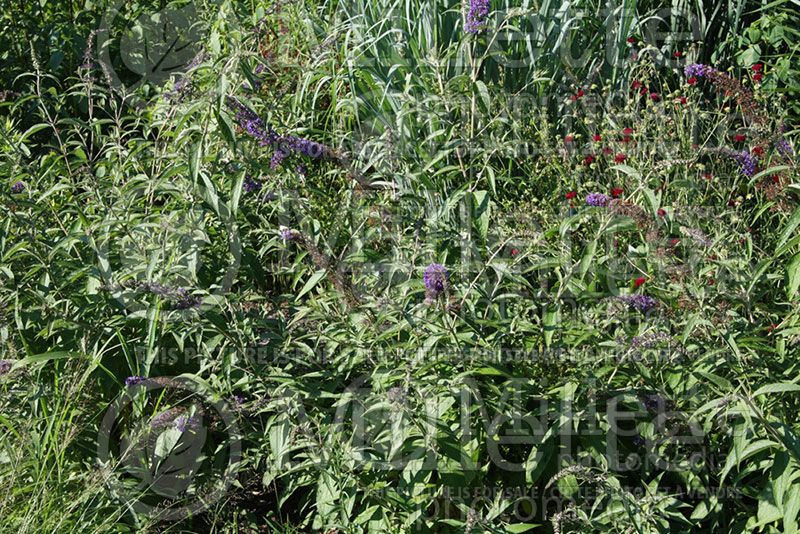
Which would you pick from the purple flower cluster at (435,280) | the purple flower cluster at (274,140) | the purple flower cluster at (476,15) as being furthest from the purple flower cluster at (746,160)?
the purple flower cluster at (274,140)

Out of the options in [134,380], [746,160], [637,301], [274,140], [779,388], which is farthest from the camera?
[746,160]

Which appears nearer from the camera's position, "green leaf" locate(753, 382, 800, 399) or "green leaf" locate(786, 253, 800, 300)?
"green leaf" locate(753, 382, 800, 399)

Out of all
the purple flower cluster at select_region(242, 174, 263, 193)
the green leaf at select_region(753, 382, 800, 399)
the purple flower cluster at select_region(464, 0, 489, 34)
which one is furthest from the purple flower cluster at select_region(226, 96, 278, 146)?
the green leaf at select_region(753, 382, 800, 399)

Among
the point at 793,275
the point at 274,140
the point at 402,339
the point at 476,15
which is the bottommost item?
the point at 402,339

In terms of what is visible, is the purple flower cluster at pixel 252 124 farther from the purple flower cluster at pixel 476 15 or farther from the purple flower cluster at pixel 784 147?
the purple flower cluster at pixel 784 147

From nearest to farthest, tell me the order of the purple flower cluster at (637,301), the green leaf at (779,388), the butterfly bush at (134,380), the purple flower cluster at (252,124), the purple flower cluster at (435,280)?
the green leaf at (779,388) → the purple flower cluster at (435,280) → the purple flower cluster at (637,301) → the butterfly bush at (134,380) → the purple flower cluster at (252,124)

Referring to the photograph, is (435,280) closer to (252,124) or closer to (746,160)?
(252,124)

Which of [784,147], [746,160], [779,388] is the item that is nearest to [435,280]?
[779,388]

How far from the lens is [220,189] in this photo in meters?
3.30

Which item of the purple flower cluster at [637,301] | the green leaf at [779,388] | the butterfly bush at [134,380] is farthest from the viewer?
the butterfly bush at [134,380]

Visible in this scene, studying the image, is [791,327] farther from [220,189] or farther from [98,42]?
[98,42]

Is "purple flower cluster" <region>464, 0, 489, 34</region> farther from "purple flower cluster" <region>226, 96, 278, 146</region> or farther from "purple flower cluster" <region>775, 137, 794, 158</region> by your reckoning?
"purple flower cluster" <region>775, 137, 794, 158</region>

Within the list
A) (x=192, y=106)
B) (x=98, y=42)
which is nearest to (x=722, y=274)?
(x=192, y=106)

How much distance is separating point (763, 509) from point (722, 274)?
681 mm
